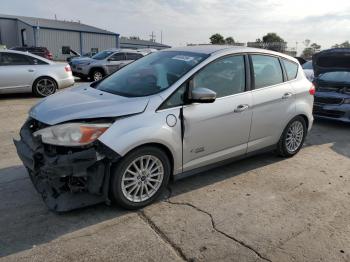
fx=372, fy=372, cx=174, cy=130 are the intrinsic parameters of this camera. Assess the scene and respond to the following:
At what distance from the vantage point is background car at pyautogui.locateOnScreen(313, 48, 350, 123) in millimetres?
8305

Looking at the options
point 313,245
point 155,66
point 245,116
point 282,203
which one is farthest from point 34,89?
point 313,245

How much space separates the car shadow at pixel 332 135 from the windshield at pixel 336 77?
1011mm

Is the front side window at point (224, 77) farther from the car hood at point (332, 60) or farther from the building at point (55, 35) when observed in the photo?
the building at point (55, 35)

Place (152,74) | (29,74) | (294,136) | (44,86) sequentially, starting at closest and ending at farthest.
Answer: (152,74)
(294,136)
(29,74)
(44,86)

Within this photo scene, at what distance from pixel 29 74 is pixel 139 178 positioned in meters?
8.20

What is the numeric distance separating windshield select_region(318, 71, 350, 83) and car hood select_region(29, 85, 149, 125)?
6.48 meters

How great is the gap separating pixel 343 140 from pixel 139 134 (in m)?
5.12

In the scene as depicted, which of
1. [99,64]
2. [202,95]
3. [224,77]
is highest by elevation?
[224,77]

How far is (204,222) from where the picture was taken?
3.75m

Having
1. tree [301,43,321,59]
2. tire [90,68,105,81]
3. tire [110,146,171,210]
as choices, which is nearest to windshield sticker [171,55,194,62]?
tire [110,146,171,210]

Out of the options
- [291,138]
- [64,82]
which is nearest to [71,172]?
[291,138]

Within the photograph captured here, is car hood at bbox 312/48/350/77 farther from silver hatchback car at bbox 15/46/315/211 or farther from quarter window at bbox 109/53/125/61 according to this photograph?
quarter window at bbox 109/53/125/61

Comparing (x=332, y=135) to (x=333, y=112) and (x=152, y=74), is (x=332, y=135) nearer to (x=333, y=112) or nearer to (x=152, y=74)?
(x=333, y=112)

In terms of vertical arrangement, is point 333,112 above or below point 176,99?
below
